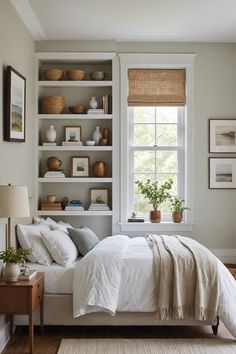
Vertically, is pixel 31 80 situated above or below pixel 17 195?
above

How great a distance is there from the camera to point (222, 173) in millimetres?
6176

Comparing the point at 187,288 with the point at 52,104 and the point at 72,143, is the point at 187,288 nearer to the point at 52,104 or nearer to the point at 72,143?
the point at 72,143

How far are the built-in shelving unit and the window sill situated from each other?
20cm

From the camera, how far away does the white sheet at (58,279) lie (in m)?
4.18

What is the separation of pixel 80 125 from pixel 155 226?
1576 mm

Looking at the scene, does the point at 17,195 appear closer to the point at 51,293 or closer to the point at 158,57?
the point at 51,293

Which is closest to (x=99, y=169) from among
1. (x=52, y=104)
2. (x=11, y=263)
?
(x=52, y=104)

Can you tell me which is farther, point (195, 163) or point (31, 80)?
point (195, 163)

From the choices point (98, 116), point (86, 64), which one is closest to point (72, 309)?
point (98, 116)

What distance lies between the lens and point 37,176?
19.7ft

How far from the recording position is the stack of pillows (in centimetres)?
433

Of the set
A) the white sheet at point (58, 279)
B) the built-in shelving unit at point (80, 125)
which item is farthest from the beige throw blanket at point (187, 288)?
the built-in shelving unit at point (80, 125)

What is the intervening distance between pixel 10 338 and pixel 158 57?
12.2 feet

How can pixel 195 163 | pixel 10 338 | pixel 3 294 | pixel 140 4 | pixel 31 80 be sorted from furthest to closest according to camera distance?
1. pixel 195 163
2. pixel 31 80
3. pixel 140 4
4. pixel 10 338
5. pixel 3 294
